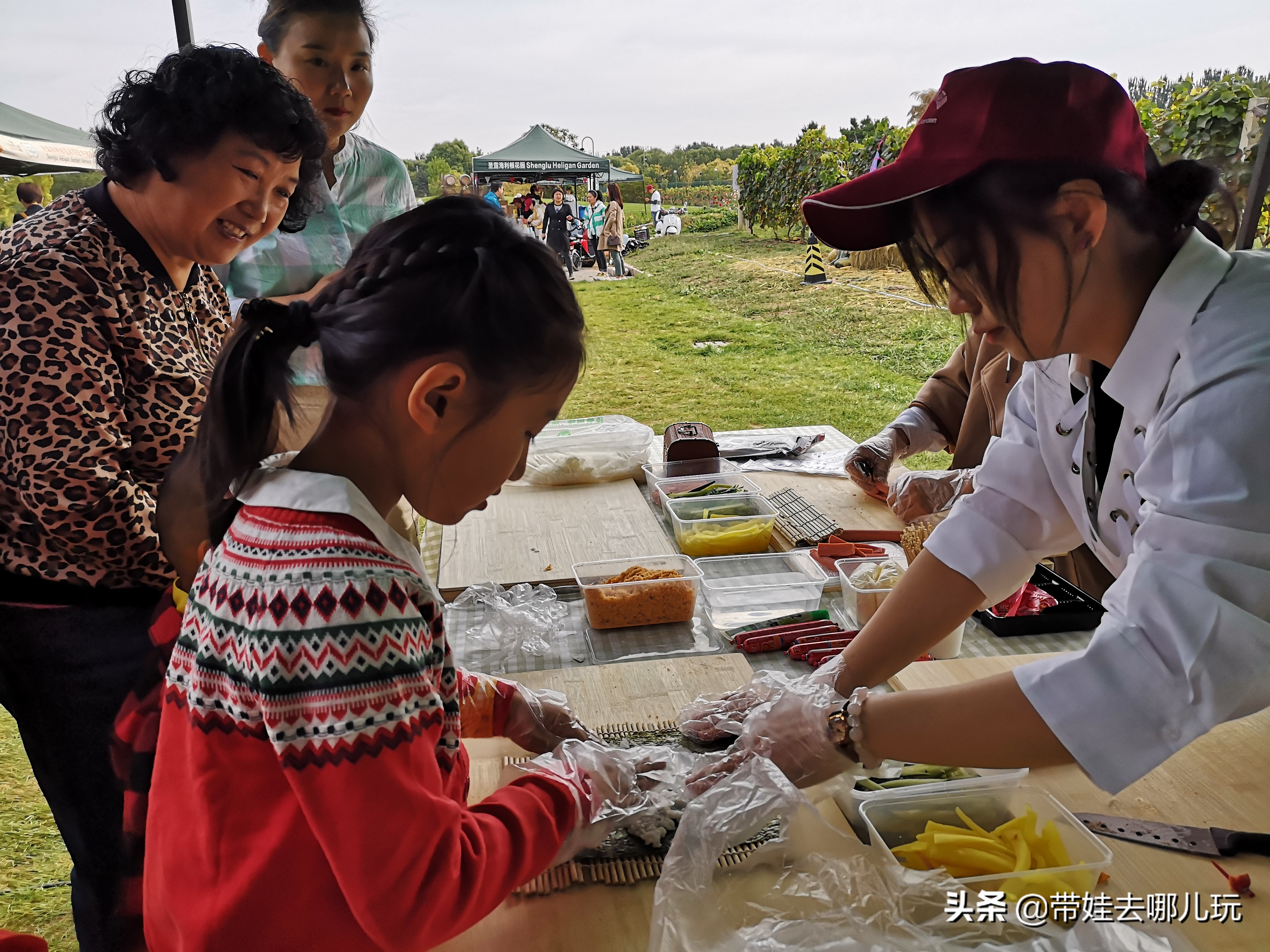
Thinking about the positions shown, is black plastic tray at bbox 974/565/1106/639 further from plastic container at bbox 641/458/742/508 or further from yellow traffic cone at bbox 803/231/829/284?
yellow traffic cone at bbox 803/231/829/284

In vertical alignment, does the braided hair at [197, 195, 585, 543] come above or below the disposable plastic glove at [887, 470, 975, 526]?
above

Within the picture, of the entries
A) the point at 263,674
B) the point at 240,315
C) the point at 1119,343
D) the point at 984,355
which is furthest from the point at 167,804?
the point at 984,355

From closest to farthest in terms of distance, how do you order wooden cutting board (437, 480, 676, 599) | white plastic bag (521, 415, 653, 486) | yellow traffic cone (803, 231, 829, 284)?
1. wooden cutting board (437, 480, 676, 599)
2. white plastic bag (521, 415, 653, 486)
3. yellow traffic cone (803, 231, 829, 284)

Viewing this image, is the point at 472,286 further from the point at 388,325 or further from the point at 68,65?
the point at 68,65

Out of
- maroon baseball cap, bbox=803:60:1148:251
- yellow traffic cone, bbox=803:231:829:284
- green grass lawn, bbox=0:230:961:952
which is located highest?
maroon baseball cap, bbox=803:60:1148:251

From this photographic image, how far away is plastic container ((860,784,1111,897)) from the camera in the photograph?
960mm

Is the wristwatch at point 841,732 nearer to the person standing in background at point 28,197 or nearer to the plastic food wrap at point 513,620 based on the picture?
the plastic food wrap at point 513,620

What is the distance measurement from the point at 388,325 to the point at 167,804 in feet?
1.71

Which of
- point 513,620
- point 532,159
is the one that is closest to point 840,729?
point 513,620

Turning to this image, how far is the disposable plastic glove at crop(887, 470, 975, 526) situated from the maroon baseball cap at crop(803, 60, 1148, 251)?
3.99ft

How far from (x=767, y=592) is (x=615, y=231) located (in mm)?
10812

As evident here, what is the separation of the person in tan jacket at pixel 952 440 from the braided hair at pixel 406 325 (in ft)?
4.49

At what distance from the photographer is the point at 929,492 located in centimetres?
213

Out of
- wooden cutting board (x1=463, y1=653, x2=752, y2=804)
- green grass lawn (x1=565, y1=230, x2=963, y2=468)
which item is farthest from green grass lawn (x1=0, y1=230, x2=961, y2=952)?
wooden cutting board (x1=463, y1=653, x2=752, y2=804)
